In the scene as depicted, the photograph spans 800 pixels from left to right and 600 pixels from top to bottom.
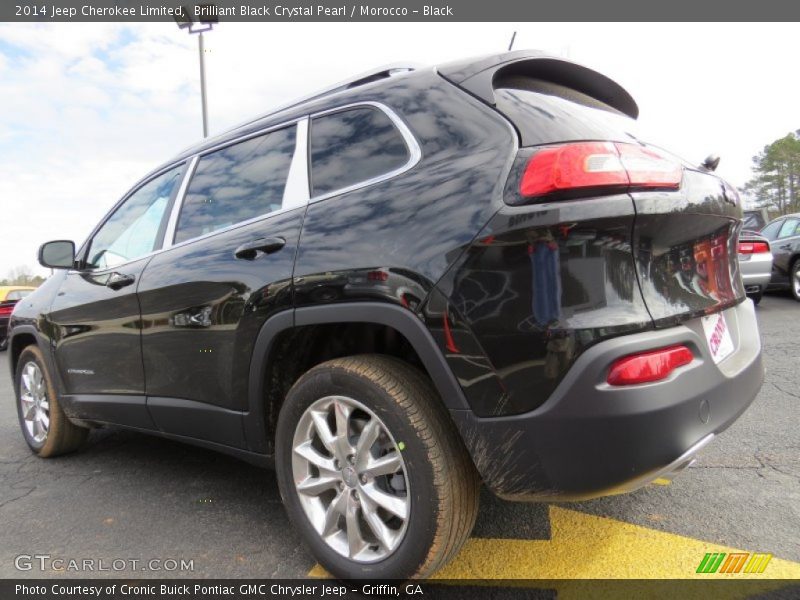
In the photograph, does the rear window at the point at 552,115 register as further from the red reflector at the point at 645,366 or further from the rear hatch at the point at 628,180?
the red reflector at the point at 645,366

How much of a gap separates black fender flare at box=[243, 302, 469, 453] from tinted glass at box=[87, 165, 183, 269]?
1.17 m

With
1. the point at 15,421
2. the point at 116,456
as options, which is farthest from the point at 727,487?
the point at 15,421

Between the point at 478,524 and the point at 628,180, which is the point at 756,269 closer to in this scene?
the point at 478,524

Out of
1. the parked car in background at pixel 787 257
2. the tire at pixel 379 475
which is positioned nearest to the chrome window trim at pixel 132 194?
the tire at pixel 379 475

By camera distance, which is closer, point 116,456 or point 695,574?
point 695,574

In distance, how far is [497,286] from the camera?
167cm

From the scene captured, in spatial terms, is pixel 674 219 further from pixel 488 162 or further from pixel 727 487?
pixel 727 487

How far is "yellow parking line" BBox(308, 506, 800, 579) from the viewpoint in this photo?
2.08 metres

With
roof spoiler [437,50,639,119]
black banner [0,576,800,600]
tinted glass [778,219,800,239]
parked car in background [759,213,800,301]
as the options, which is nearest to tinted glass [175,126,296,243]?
roof spoiler [437,50,639,119]

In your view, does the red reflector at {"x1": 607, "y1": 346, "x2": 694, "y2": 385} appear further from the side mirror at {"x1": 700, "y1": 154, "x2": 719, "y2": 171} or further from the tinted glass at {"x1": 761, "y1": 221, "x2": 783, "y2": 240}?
the tinted glass at {"x1": 761, "y1": 221, "x2": 783, "y2": 240}

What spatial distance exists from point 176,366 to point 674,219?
2.21 meters

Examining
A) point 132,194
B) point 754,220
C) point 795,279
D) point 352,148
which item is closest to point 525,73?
point 352,148

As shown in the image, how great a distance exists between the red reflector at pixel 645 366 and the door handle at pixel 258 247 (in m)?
1.32

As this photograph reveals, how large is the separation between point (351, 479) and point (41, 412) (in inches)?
119
